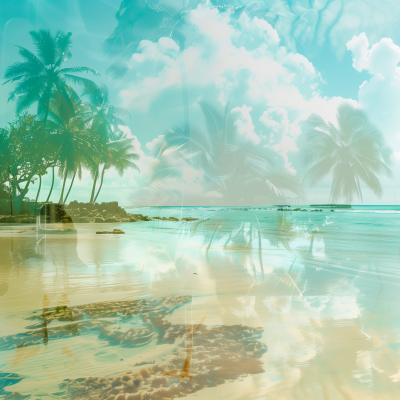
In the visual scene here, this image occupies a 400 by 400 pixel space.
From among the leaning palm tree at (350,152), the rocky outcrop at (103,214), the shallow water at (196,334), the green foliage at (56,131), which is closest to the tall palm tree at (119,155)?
the green foliage at (56,131)

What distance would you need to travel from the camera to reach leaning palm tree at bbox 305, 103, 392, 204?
267cm

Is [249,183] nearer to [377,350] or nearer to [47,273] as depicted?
[377,350]

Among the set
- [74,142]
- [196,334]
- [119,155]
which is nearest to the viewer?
[196,334]

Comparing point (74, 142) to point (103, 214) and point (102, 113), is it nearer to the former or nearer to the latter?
point (102, 113)

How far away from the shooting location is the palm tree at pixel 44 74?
6.64 ft

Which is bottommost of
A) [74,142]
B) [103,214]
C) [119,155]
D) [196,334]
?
[196,334]

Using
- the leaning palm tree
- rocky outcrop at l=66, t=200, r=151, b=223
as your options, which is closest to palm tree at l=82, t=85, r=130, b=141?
the leaning palm tree

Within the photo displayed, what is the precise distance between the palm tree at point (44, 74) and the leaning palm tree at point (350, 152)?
210cm

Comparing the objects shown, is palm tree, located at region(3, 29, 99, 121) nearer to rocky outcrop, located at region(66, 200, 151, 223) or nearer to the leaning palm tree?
the leaning palm tree

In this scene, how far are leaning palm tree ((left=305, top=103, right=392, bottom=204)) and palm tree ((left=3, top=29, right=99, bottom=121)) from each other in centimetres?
210

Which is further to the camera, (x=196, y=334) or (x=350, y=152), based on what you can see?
(x=350, y=152)

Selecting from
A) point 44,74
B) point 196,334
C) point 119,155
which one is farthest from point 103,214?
point 196,334

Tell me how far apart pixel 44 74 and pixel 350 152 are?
3.14 meters

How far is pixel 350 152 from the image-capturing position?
2709 millimetres
